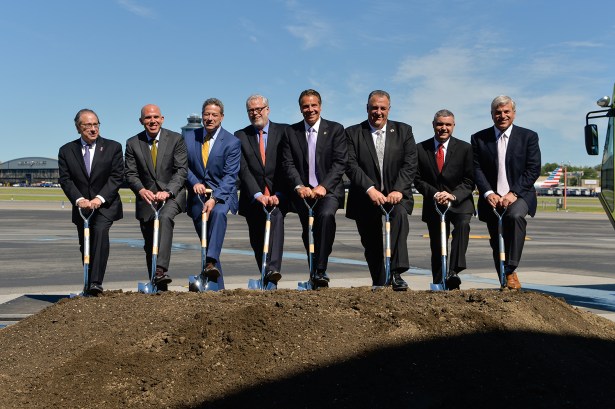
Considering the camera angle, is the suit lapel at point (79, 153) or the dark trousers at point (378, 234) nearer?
the dark trousers at point (378, 234)

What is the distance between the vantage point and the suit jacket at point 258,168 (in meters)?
8.48

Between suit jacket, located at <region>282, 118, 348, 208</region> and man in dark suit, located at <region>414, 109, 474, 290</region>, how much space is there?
38.8 inches

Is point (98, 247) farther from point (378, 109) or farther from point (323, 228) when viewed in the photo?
point (378, 109)

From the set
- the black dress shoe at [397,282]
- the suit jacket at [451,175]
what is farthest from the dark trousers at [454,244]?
the black dress shoe at [397,282]

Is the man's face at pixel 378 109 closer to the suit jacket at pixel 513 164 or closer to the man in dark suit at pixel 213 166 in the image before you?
the suit jacket at pixel 513 164

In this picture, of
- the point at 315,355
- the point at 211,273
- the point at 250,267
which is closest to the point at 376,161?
the point at 211,273

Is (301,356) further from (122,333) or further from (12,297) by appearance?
(12,297)

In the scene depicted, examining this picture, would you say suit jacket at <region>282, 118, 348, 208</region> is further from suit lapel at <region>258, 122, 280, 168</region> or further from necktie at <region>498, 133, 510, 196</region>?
necktie at <region>498, 133, 510, 196</region>

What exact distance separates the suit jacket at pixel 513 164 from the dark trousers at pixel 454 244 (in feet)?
0.83

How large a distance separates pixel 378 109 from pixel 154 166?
268cm

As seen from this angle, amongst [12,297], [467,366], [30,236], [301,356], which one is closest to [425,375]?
[467,366]

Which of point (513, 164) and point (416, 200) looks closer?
point (513, 164)

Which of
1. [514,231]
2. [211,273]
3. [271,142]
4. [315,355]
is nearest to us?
[315,355]

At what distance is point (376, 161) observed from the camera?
8188 mm
